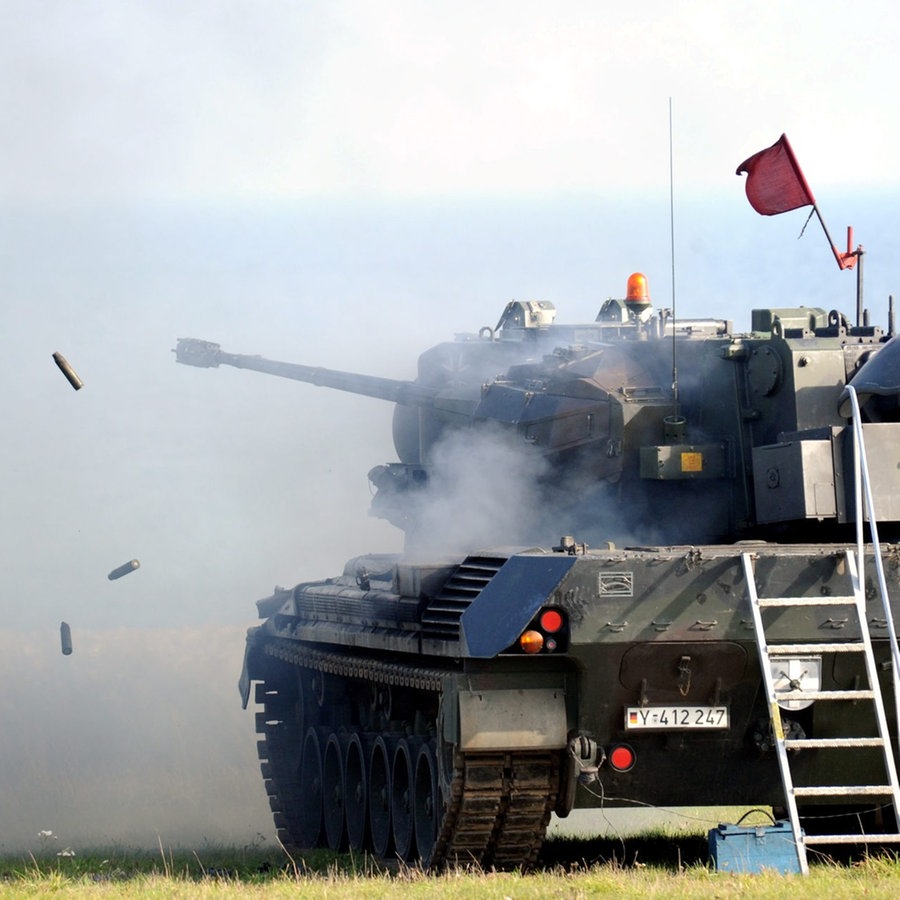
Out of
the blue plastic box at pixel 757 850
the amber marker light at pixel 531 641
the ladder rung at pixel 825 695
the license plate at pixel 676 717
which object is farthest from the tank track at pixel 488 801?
the ladder rung at pixel 825 695

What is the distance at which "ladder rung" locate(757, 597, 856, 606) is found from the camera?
10.9m

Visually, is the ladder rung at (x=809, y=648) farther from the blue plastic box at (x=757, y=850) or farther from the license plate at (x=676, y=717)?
the blue plastic box at (x=757, y=850)

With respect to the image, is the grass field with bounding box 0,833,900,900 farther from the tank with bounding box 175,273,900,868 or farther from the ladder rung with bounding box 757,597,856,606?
the ladder rung with bounding box 757,597,856,606

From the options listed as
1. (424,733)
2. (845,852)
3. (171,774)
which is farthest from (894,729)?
(171,774)

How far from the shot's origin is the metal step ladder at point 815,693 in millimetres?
10531

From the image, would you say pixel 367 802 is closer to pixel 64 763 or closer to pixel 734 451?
pixel 734 451

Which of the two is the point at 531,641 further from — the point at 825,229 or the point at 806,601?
the point at 825,229

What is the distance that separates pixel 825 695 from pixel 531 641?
61.0 inches

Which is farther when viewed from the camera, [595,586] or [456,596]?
[456,596]

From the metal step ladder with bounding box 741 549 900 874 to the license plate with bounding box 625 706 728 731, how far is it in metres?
0.33

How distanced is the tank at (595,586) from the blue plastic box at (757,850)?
34.3 inches

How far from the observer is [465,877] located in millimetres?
11102

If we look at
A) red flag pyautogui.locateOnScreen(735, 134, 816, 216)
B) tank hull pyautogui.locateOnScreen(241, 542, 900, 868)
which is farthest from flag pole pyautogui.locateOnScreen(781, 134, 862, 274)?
tank hull pyautogui.locateOnScreen(241, 542, 900, 868)

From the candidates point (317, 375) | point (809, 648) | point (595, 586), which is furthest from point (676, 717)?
point (317, 375)
